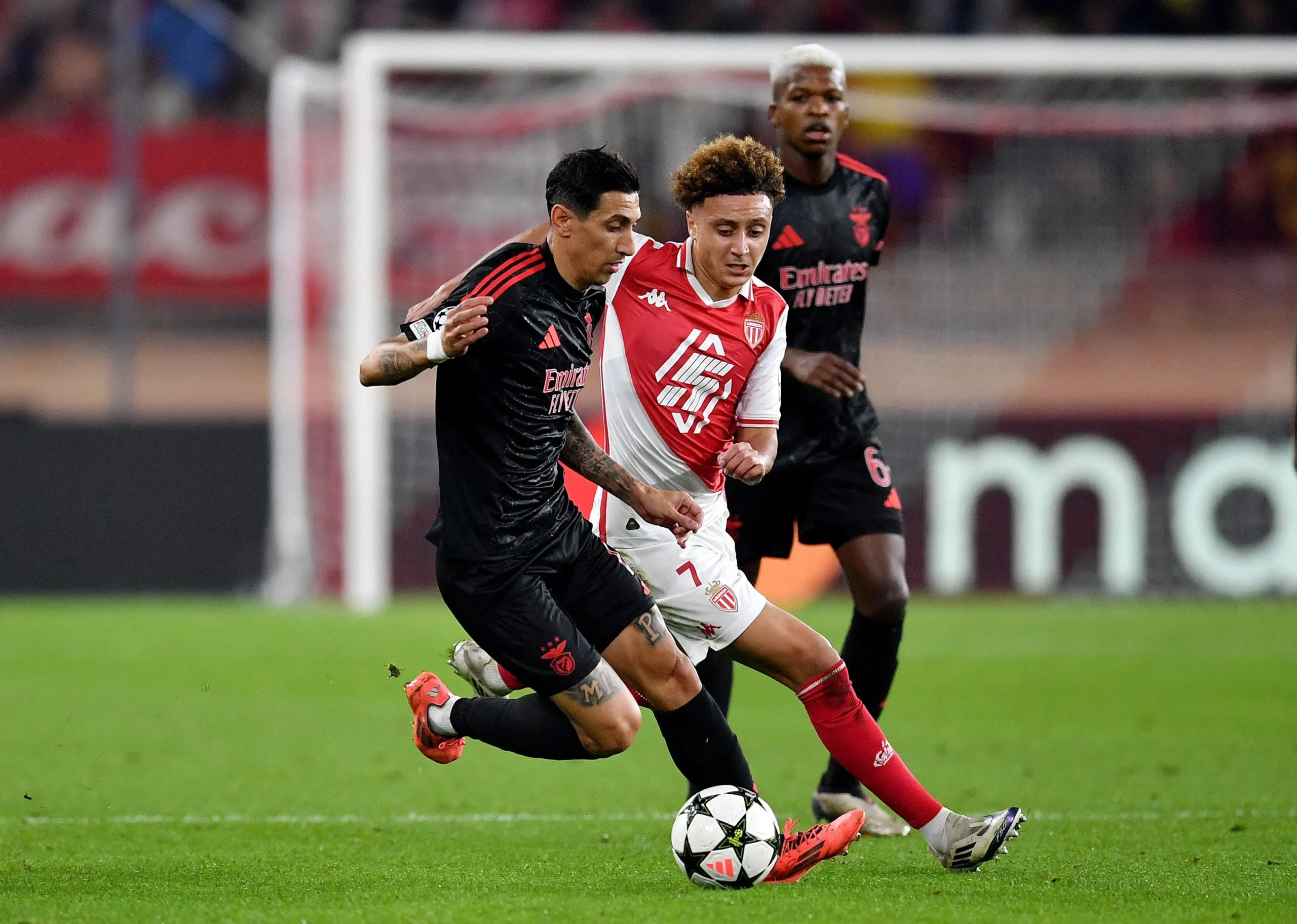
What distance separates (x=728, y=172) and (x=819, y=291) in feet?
3.94

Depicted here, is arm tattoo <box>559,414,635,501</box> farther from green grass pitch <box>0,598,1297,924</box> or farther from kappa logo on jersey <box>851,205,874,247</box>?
kappa logo on jersey <box>851,205,874,247</box>

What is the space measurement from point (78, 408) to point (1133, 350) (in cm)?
1001

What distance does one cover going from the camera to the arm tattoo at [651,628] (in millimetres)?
5320

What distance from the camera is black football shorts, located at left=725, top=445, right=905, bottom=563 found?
6508mm

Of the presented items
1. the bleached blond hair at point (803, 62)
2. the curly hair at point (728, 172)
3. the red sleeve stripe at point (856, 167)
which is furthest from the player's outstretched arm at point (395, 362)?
the red sleeve stripe at point (856, 167)

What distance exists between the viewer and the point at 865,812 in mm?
6281

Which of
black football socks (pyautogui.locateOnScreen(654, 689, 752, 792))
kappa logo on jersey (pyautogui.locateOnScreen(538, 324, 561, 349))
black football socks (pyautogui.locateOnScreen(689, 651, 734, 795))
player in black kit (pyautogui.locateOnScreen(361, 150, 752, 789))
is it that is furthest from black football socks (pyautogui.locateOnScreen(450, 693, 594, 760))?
kappa logo on jersey (pyautogui.locateOnScreen(538, 324, 561, 349))

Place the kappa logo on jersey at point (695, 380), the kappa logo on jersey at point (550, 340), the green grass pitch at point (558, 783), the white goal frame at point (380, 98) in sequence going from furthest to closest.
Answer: the white goal frame at point (380, 98) < the kappa logo on jersey at point (695, 380) < the kappa logo on jersey at point (550, 340) < the green grass pitch at point (558, 783)

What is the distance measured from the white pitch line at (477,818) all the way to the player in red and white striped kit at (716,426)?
128cm

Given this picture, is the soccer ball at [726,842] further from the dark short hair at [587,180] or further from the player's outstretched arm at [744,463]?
the dark short hair at [587,180]

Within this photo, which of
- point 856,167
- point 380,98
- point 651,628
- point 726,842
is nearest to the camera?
point 726,842

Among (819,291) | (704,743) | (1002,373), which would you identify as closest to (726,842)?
(704,743)

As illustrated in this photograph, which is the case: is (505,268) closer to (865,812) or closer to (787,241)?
(787,241)

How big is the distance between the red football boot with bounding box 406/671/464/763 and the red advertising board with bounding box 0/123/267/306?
38.9 ft
